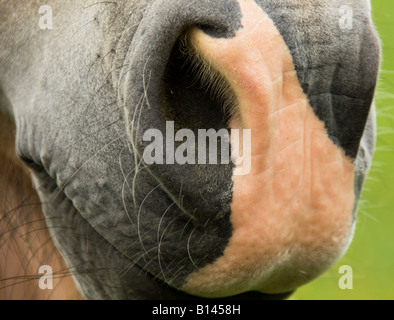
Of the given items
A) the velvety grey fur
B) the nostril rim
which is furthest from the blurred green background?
the nostril rim

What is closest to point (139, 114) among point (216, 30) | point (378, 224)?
point (216, 30)

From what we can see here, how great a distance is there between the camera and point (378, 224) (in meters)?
3.88

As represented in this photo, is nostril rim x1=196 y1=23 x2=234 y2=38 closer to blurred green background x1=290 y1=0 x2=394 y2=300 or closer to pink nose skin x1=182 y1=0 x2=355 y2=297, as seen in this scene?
pink nose skin x1=182 y1=0 x2=355 y2=297

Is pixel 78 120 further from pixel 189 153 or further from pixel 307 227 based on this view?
pixel 307 227

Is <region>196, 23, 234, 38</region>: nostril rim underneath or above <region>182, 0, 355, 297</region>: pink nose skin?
above

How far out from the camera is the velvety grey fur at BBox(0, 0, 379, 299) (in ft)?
3.45

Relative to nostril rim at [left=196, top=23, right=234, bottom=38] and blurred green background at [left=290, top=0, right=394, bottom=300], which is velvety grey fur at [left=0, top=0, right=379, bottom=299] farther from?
blurred green background at [left=290, top=0, right=394, bottom=300]

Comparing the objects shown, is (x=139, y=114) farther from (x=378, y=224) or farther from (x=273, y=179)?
(x=378, y=224)

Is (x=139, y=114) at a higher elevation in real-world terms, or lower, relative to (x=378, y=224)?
higher

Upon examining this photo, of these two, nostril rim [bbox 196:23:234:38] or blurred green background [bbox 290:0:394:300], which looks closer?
nostril rim [bbox 196:23:234:38]

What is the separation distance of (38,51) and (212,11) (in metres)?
0.46

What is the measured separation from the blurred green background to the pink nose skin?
0.48 m

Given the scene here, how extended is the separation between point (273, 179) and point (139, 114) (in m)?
0.26
